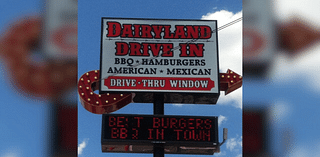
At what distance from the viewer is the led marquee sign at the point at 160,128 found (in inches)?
514

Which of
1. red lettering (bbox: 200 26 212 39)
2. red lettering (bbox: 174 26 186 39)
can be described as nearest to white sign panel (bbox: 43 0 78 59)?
red lettering (bbox: 174 26 186 39)

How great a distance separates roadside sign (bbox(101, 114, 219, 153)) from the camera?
42.8 ft

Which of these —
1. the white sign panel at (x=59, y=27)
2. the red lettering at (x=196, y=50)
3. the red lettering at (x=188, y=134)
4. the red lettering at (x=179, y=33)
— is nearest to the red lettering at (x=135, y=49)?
the red lettering at (x=179, y=33)

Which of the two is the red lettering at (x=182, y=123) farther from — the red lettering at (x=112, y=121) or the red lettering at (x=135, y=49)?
the red lettering at (x=135, y=49)

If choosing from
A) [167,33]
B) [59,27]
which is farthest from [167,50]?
[59,27]

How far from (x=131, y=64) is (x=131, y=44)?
2.48 ft

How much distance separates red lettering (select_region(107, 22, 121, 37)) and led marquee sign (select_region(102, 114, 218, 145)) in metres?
3.58

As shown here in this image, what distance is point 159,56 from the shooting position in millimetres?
15039

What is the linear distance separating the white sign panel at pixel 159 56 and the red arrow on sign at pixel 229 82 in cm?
76

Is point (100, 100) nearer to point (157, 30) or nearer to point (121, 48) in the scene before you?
point (121, 48)

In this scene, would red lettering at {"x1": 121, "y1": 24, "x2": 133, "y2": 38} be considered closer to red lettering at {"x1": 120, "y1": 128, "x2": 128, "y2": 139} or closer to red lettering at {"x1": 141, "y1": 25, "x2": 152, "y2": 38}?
red lettering at {"x1": 141, "y1": 25, "x2": 152, "y2": 38}

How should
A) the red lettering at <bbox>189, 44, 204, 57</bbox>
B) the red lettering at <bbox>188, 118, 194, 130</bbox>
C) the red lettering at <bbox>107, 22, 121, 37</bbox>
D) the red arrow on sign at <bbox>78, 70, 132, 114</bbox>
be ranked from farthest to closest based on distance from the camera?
the red lettering at <bbox>107, 22, 121, 37</bbox>
the red lettering at <bbox>189, 44, 204, 57</bbox>
the red arrow on sign at <bbox>78, 70, 132, 114</bbox>
the red lettering at <bbox>188, 118, 194, 130</bbox>

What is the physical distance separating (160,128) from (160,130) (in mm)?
60

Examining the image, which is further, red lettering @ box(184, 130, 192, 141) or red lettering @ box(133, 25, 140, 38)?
red lettering @ box(133, 25, 140, 38)
